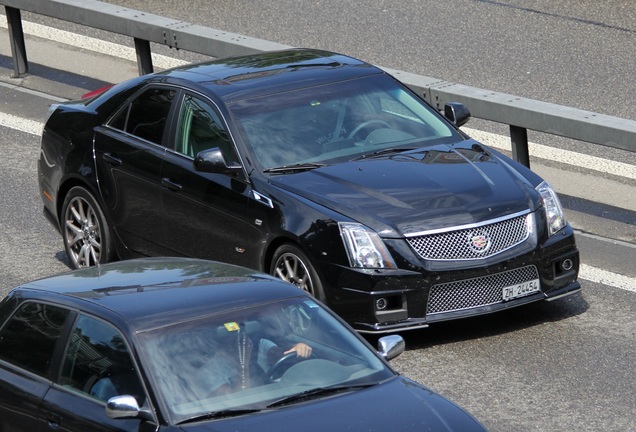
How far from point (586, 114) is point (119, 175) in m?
3.86

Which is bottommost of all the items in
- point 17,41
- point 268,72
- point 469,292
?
point 469,292

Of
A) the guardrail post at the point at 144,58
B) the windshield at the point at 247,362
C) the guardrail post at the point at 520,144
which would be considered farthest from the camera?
the guardrail post at the point at 144,58

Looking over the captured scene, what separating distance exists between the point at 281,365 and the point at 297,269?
320cm

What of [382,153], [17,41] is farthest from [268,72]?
[17,41]

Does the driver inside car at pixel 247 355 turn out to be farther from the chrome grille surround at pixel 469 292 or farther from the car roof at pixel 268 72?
the car roof at pixel 268 72

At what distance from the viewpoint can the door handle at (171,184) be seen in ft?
35.8

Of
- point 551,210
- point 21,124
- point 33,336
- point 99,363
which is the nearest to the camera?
point 99,363

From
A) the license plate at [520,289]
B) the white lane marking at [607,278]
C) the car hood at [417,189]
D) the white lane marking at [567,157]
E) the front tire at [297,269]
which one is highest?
the car hood at [417,189]

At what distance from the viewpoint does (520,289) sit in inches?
389

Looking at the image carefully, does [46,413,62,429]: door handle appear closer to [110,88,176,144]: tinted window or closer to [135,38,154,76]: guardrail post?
[110,88,176,144]: tinted window

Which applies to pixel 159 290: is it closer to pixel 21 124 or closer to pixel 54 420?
pixel 54 420

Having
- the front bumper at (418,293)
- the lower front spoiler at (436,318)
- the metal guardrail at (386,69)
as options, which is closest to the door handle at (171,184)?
the front bumper at (418,293)

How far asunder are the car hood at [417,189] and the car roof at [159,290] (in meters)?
2.19

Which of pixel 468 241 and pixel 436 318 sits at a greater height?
pixel 468 241
